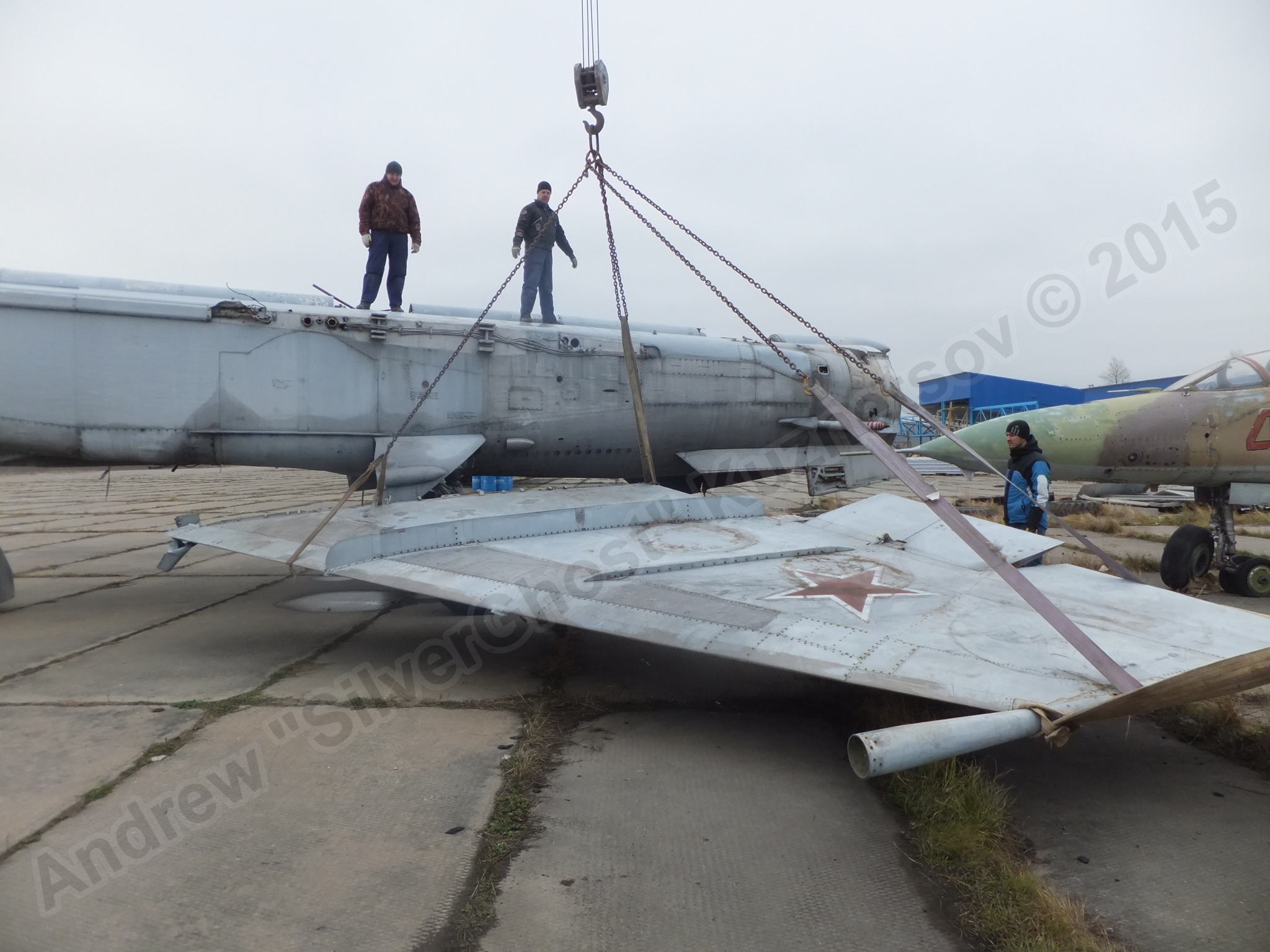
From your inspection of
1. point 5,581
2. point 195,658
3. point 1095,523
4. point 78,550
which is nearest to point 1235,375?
point 1095,523

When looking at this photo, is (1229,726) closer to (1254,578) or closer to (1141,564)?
(1254,578)

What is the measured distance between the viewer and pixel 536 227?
7762 mm

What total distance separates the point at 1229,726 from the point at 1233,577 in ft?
13.4

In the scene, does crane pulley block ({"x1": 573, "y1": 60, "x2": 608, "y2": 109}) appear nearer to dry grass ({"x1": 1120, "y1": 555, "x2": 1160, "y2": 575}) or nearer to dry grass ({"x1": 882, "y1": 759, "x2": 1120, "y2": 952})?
dry grass ({"x1": 882, "y1": 759, "x2": 1120, "y2": 952})

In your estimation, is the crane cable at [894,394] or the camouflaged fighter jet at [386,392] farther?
the camouflaged fighter jet at [386,392]

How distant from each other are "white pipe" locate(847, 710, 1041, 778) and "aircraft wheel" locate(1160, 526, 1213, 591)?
205 inches

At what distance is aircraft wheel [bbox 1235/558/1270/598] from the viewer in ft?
21.6

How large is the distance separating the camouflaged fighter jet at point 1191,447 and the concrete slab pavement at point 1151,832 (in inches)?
149

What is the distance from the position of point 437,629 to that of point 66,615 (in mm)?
3090

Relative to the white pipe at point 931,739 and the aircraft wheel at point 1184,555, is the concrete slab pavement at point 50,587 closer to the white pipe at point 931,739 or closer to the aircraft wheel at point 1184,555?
the white pipe at point 931,739

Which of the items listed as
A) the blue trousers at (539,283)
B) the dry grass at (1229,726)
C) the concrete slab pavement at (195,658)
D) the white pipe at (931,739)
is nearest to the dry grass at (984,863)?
the white pipe at (931,739)

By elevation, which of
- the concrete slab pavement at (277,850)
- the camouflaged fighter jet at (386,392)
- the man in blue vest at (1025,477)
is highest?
the camouflaged fighter jet at (386,392)

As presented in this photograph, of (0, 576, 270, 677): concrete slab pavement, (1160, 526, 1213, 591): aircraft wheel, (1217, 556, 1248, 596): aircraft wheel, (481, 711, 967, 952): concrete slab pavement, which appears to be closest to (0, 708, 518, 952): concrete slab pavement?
(481, 711, 967, 952): concrete slab pavement

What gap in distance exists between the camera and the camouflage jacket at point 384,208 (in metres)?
7.36
